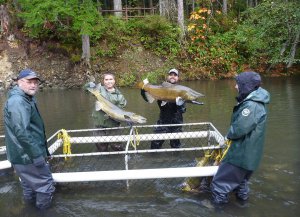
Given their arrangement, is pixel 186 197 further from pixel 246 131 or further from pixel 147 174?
pixel 246 131

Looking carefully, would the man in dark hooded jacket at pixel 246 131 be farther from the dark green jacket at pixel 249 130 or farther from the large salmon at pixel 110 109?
the large salmon at pixel 110 109

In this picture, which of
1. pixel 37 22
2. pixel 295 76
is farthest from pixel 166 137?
pixel 295 76

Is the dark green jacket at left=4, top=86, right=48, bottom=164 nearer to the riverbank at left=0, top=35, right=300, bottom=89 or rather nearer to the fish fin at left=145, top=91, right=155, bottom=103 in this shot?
the fish fin at left=145, top=91, right=155, bottom=103

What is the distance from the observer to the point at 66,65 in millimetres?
21016

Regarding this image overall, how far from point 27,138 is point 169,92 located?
2945 mm

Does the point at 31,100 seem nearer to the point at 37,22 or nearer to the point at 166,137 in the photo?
the point at 166,137

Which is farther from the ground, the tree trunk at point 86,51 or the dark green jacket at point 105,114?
the tree trunk at point 86,51

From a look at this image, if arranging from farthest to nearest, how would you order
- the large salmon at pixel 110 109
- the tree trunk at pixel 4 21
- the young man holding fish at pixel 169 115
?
the tree trunk at pixel 4 21, the young man holding fish at pixel 169 115, the large salmon at pixel 110 109

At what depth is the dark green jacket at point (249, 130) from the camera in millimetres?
4547

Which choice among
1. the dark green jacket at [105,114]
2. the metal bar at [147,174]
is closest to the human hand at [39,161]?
the metal bar at [147,174]

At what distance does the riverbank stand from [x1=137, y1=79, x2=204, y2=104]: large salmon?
42.9 feet

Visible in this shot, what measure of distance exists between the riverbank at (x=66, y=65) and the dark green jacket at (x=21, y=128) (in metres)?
15.0

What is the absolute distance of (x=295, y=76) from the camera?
21359 millimetres

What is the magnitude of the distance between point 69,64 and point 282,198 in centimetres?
1752
